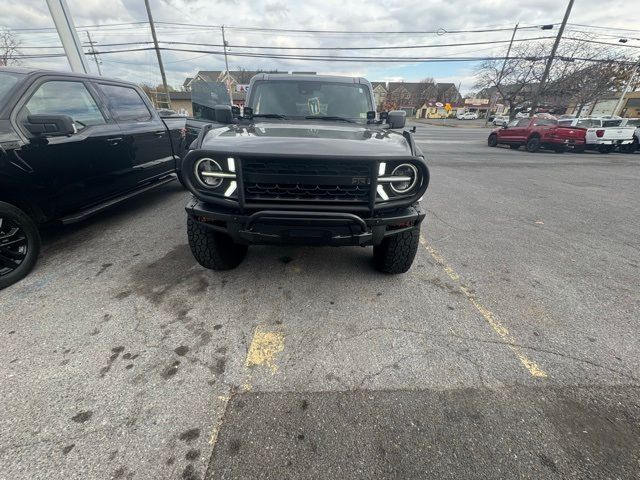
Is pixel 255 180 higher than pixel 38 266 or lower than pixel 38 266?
higher

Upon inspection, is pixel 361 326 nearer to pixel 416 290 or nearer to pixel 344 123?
pixel 416 290

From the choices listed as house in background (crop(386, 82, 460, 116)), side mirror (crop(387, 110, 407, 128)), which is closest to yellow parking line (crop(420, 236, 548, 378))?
side mirror (crop(387, 110, 407, 128))

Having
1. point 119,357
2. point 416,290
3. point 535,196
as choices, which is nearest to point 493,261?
point 416,290

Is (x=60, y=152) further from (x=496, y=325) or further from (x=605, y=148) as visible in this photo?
(x=605, y=148)

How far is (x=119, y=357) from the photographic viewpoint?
6.34 feet

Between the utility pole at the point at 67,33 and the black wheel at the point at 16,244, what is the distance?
664 cm

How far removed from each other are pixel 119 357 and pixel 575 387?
9.30 feet

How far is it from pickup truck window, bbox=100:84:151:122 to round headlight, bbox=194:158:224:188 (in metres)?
2.64

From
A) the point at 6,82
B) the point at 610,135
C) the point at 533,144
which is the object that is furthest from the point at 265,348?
the point at 610,135

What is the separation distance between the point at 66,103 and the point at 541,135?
54.8 ft

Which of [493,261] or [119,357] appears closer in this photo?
[119,357]

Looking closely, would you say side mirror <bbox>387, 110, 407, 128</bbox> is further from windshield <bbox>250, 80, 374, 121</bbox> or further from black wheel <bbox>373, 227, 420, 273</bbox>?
black wheel <bbox>373, 227, 420, 273</bbox>

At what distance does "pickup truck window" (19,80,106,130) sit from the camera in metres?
2.86

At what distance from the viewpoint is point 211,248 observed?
2623 millimetres
